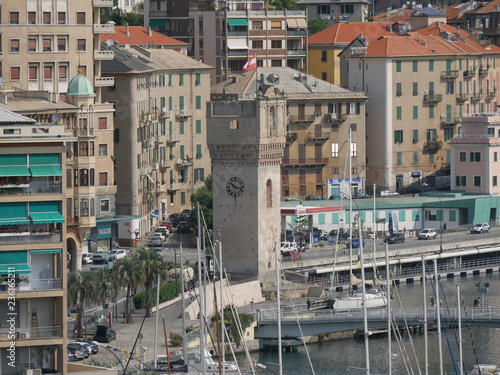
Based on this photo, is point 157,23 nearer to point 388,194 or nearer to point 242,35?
point 242,35

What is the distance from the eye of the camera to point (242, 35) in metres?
149

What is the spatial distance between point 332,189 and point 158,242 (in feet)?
68.5

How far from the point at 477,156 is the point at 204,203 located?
21249mm

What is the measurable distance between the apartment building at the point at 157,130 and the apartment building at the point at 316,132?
3.28 meters

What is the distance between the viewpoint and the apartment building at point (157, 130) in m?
119

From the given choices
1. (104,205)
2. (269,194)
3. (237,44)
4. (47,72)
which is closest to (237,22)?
(237,44)

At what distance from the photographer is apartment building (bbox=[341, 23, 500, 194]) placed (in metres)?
142

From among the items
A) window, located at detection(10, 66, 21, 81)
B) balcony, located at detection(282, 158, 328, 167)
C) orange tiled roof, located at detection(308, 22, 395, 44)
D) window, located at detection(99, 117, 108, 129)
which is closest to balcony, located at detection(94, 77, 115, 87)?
window, located at detection(10, 66, 21, 81)

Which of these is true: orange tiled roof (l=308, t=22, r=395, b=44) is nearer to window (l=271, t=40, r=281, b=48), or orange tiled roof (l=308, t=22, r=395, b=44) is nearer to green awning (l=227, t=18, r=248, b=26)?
window (l=271, t=40, r=281, b=48)

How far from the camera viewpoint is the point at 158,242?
11681 centimetres

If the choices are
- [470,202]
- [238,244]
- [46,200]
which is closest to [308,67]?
[470,202]

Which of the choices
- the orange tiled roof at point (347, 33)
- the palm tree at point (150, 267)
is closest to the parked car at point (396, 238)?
the orange tiled roof at point (347, 33)

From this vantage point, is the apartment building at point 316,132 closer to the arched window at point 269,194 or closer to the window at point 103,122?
the window at point 103,122

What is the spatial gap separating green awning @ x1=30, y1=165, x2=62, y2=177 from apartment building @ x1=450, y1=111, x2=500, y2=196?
78.0 metres
